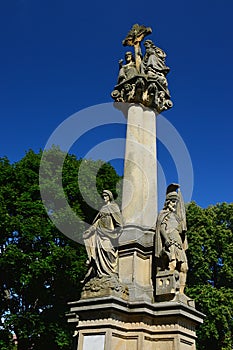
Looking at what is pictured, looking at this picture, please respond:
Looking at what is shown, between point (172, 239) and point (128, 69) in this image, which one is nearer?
point (172, 239)

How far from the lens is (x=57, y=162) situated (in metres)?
22.1

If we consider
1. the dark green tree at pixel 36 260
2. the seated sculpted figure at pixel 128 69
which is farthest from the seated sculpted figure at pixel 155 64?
the dark green tree at pixel 36 260

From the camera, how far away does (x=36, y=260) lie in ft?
61.3

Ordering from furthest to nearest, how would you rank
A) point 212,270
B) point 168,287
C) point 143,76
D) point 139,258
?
point 212,270 < point 143,76 < point 139,258 < point 168,287

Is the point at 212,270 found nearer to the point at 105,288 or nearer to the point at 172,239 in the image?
the point at 172,239

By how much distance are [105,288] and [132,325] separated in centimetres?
80

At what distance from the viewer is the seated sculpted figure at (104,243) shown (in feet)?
26.3

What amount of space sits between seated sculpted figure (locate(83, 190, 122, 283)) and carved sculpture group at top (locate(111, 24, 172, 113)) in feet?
9.89

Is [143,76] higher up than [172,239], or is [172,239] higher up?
[143,76]

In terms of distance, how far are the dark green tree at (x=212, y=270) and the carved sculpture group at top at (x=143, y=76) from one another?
15718 mm

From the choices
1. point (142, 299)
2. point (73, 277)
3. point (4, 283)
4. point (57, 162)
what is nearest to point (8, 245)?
point (4, 283)

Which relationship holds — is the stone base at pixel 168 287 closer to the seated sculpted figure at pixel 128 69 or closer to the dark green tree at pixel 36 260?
the seated sculpted figure at pixel 128 69

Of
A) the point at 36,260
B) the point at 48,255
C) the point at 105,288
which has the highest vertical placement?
the point at 48,255

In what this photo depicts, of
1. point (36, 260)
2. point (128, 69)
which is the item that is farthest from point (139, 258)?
point (36, 260)
